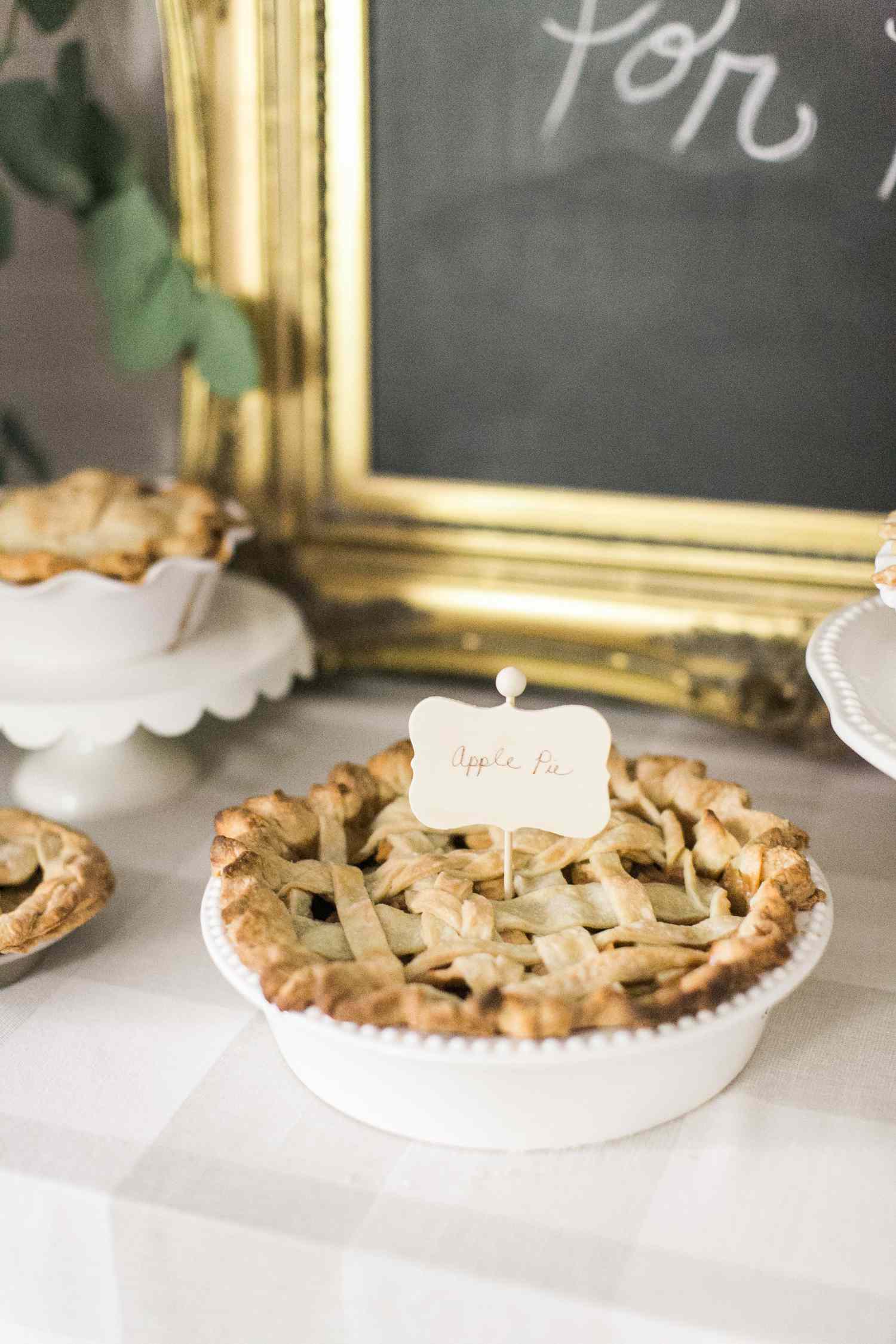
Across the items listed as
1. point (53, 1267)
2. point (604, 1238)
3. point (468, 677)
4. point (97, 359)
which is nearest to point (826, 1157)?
point (604, 1238)

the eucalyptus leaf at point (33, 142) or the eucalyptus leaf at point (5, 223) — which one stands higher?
the eucalyptus leaf at point (33, 142)

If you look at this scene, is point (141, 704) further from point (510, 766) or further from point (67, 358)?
point (67, 358)

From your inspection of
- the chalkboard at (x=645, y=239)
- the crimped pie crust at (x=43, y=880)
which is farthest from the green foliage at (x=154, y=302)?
the crimped pie crust at (x=43, y=880)

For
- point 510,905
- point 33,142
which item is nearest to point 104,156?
point 33,142

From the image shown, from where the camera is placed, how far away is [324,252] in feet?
4.07

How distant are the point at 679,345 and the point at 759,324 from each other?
7cm

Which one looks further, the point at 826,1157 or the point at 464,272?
the point at 464,272

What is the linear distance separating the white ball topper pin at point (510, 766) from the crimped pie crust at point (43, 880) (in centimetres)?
26

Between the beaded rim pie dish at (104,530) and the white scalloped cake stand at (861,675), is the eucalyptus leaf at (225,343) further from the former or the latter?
the white scalloped cake stand at (861,675)

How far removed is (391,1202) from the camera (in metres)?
0.71

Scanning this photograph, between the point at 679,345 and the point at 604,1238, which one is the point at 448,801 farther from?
the point at 679,345

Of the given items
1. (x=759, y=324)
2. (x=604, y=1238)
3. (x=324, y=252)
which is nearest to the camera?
(x=604, y=1238)

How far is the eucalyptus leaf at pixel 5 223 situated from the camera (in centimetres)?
123

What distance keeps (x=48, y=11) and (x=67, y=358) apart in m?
0.34
